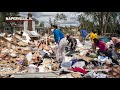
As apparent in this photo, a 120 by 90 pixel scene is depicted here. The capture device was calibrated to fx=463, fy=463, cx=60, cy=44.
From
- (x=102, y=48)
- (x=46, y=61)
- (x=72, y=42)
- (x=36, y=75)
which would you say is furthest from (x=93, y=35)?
(x=36, y=75)

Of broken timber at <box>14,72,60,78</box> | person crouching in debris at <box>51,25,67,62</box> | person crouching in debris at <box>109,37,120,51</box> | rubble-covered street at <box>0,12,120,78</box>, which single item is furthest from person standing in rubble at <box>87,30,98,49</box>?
broken timber at <box>14,72,60,78</box>

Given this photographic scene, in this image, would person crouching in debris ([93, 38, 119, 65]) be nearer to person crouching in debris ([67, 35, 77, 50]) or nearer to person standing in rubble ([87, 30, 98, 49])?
person standing in rubble ([87, 30, 98, 49])

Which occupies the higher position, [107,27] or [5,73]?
[107,27]

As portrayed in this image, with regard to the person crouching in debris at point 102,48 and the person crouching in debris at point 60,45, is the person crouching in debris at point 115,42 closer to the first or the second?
the person crouching in debris at point 102,48

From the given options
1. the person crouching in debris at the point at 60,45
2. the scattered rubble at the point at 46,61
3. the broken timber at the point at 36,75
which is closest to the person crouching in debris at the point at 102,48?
the scattered rubble at the point at 46,61

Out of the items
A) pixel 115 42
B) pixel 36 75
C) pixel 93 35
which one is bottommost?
pixel 36 75

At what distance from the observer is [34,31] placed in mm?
9602

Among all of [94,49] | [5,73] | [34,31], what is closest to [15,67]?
[5,73]

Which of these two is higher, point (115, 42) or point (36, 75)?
point (115, 42)

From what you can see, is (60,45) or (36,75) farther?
(60,45)

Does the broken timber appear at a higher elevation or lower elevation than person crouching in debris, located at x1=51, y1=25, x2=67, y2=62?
lower

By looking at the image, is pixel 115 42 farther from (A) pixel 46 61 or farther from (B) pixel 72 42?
(A) pixel 46 61
